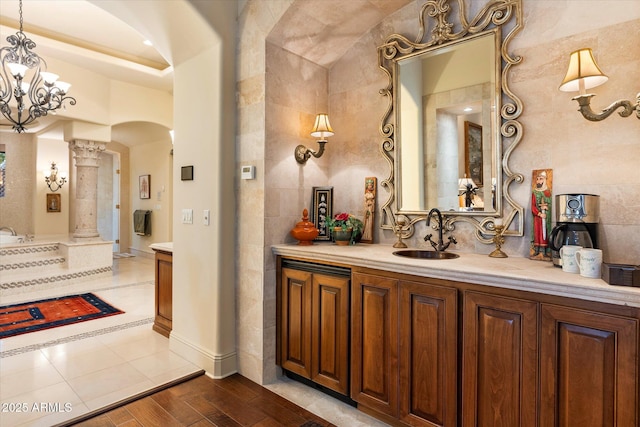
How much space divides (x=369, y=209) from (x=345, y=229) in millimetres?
310

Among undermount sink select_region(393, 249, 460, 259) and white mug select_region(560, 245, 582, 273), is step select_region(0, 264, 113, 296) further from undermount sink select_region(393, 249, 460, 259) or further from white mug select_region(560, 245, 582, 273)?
white mug select_region(560, 245, 582, 273)

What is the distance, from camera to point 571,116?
191cm

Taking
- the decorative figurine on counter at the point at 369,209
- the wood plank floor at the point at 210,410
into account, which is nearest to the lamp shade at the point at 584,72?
the decorative figurine on counter at the point at 369,209

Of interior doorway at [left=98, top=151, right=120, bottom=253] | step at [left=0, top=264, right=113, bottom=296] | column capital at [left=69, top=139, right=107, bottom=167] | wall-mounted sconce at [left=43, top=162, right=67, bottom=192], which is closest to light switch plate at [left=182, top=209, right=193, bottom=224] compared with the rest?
step at [left=0, top=264, right=113, bottom=296]

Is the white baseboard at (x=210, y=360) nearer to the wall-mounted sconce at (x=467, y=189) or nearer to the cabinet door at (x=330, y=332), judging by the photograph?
the cabinet door at (x=330, y=332)

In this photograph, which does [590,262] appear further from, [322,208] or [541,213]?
[322,208]

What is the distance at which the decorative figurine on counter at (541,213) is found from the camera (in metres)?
1.91

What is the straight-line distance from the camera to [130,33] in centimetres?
471

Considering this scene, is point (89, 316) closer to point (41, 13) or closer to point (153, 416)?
point (153, 416)

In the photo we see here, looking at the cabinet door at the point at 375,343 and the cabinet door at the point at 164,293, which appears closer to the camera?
the cabinet door at the point at 375,343

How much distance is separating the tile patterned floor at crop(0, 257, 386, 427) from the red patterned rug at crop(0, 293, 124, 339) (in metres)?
0.22

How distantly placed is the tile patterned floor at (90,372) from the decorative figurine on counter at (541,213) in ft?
4.45

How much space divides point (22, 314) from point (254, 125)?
12.7 feet

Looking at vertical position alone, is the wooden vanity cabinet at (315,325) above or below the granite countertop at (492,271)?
below
